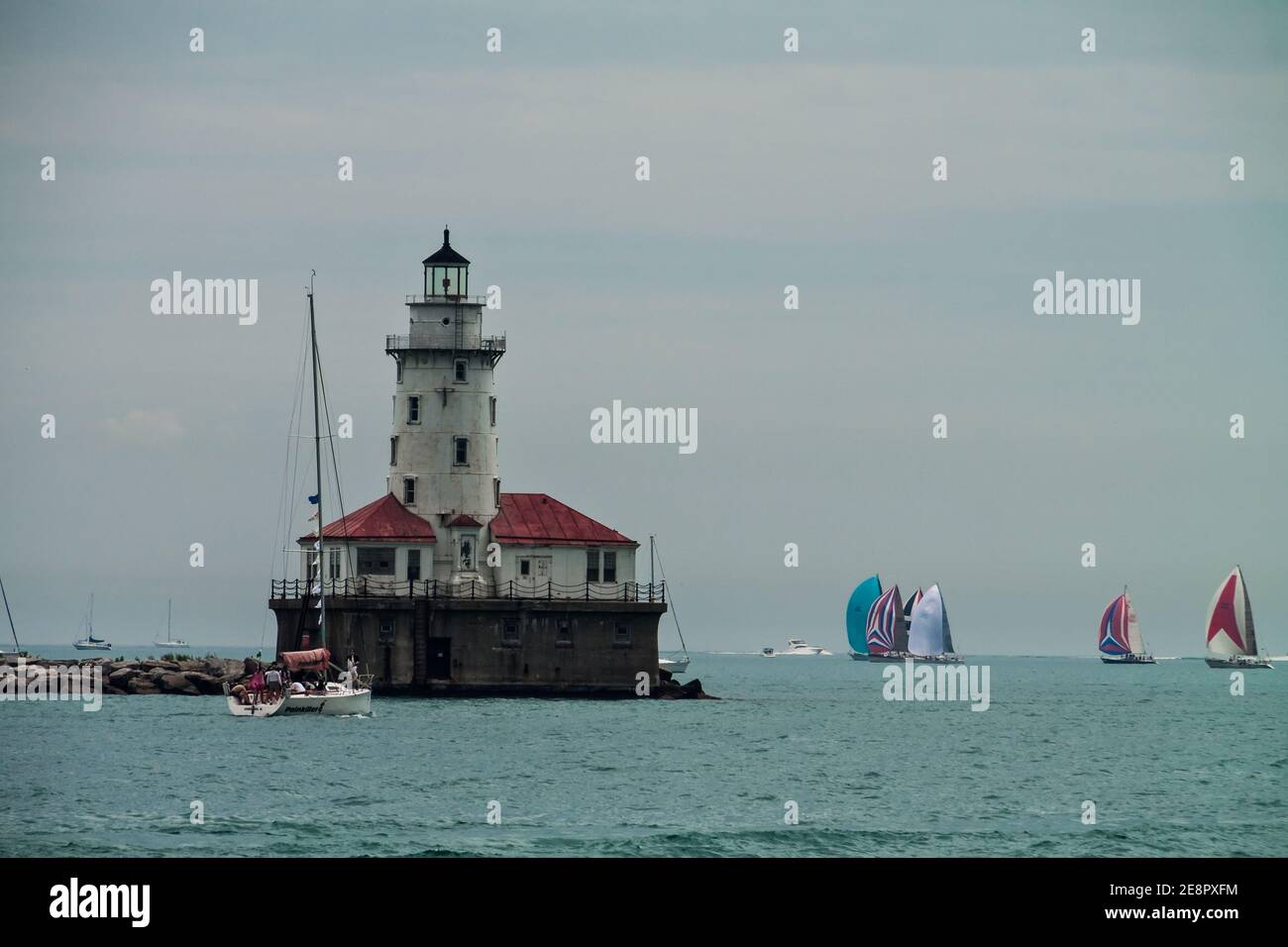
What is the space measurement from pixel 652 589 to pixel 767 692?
37.8 metres

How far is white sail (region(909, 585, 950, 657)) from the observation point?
6831 inches

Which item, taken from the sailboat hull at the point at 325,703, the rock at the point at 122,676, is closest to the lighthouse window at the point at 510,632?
the sailboat hull at the point at 325,703

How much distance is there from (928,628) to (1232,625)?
2585 cm

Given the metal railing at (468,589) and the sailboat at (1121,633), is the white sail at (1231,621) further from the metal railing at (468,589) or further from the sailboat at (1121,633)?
the metal railing at (468,589)

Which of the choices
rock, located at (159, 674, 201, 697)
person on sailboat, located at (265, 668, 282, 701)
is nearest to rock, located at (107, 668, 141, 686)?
rock, located at (159, 674, 201, 697)

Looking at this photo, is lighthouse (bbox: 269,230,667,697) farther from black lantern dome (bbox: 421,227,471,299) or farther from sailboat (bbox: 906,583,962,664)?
sailboat (bbox: 906,583,962,664)

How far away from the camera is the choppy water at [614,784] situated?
128ft

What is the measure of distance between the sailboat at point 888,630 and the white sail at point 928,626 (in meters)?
12.1

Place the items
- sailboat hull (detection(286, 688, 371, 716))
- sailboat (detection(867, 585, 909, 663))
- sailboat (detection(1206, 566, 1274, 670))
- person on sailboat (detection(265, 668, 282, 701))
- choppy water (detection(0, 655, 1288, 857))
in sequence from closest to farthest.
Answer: choppy water (detection(0, 655, 1288, 857)) → sailboat hull (detection(286, 688, 371, 716)) → person on sailboat (detection(265, 668, 282, 701)) → sailboat (detection(1206, 566, 1274, 670)) → sailboat (detection(867, 585, 909, 663))

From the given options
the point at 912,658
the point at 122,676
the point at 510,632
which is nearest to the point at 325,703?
the point at 510,632

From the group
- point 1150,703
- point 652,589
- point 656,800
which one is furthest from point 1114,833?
point 1150,703

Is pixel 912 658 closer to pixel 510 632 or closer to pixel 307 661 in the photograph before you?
pixel 510 632

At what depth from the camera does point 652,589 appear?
81.2m

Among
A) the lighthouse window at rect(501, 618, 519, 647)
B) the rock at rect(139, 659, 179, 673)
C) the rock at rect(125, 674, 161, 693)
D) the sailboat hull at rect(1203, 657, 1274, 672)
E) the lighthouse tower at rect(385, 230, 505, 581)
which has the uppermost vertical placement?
the lighthouse tower at rect(385, 230, 505, 581)
